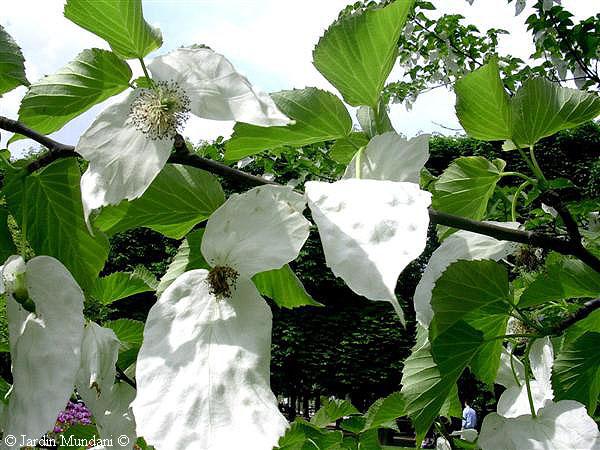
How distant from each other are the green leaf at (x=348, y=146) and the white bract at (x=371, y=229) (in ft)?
0.77

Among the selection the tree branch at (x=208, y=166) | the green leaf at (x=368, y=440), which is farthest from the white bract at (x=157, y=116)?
the green leaf at (x=368, y=440)

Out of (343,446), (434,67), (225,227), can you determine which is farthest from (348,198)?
(434,67)

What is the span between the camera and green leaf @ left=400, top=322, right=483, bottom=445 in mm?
599

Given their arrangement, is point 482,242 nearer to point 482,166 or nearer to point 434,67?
point 482,166

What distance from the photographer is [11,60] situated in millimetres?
500

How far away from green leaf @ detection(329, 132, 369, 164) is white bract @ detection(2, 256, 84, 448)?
0.28 m

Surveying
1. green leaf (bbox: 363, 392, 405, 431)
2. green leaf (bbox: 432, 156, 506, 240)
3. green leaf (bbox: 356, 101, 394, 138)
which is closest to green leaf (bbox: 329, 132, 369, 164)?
green leaf (bbox: 356, 101, 394, 138)

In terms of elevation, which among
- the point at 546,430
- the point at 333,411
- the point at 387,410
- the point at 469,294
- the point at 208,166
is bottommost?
the point at 333,411

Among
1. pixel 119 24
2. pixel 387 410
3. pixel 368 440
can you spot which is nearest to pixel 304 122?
pixel 119 24

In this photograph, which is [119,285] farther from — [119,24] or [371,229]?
[371,229]

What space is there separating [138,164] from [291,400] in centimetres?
1379

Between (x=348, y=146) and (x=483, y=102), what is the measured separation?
0.48 feet

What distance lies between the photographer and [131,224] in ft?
1.73

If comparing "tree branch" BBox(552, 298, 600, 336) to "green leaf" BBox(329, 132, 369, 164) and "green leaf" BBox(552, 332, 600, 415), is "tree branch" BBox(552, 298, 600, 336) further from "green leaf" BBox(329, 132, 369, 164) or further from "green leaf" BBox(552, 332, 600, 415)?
"green leaf" BBox(329, 132, 369, 164)
